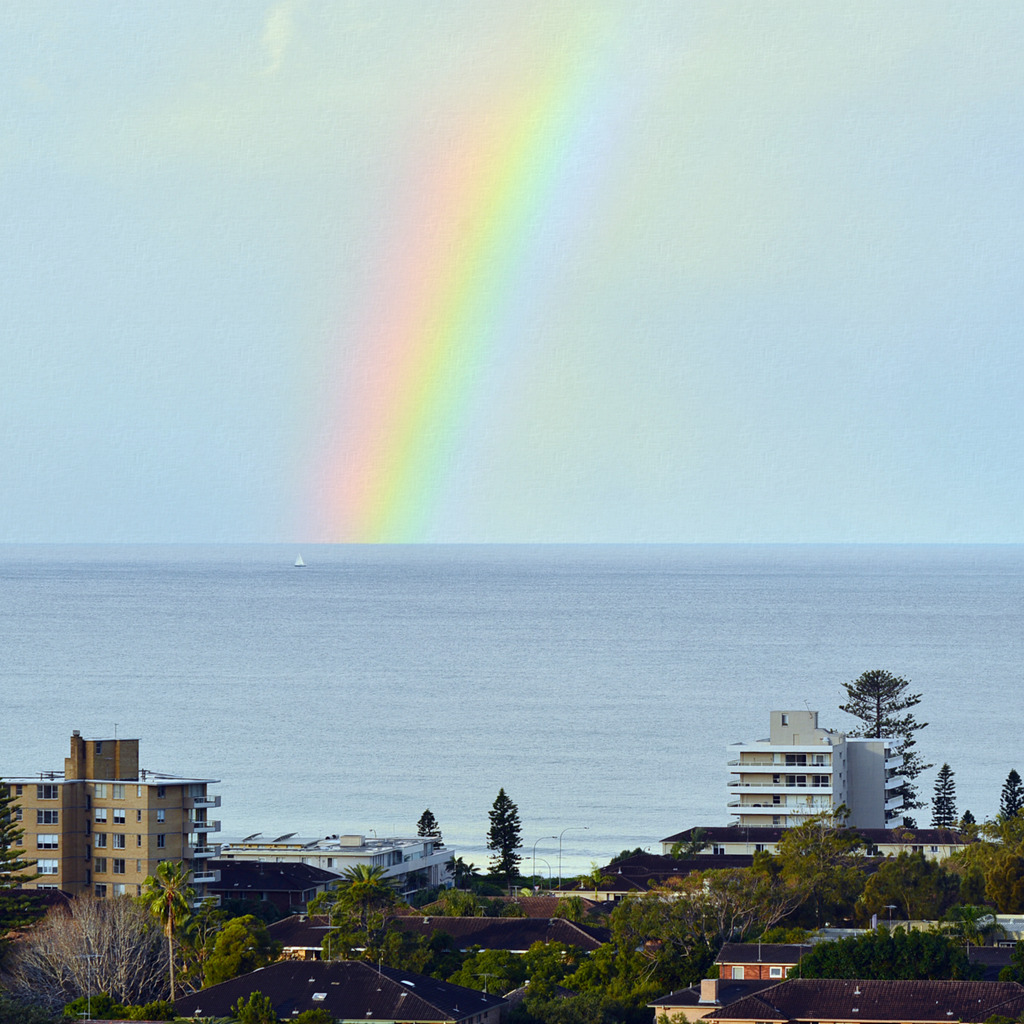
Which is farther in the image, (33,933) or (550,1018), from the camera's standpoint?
(33,933)

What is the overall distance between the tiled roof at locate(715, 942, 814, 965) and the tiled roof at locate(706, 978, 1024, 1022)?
4.68 metres

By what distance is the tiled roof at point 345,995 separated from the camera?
48562mm

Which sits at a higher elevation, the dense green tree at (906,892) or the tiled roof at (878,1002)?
the dense green tree at (906,892)

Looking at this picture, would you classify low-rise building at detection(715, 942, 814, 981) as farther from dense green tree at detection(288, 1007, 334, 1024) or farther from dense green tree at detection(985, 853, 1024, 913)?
dense green tree at detection(288, 1007, 334, 1024)

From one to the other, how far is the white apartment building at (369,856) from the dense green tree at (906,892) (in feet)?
67.4

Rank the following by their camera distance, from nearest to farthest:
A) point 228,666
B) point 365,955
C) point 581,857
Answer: point 365,955
point 581,857
point 228,666

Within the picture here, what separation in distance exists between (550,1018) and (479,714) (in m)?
109

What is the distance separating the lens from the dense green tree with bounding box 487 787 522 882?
82.6 metres

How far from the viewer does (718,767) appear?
5025 inches

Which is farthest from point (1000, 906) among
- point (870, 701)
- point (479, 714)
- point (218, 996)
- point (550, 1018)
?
point (479, 714)

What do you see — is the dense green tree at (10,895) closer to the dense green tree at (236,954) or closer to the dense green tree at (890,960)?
the dense green tree at (236,954)

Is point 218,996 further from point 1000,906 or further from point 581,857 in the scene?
point 581,857

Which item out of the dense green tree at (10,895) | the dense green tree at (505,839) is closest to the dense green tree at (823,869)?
the dense green tree at (505,839)

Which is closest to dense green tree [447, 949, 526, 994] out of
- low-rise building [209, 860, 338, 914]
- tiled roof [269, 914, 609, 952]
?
tiled roof [269, 914, 609, 952]
